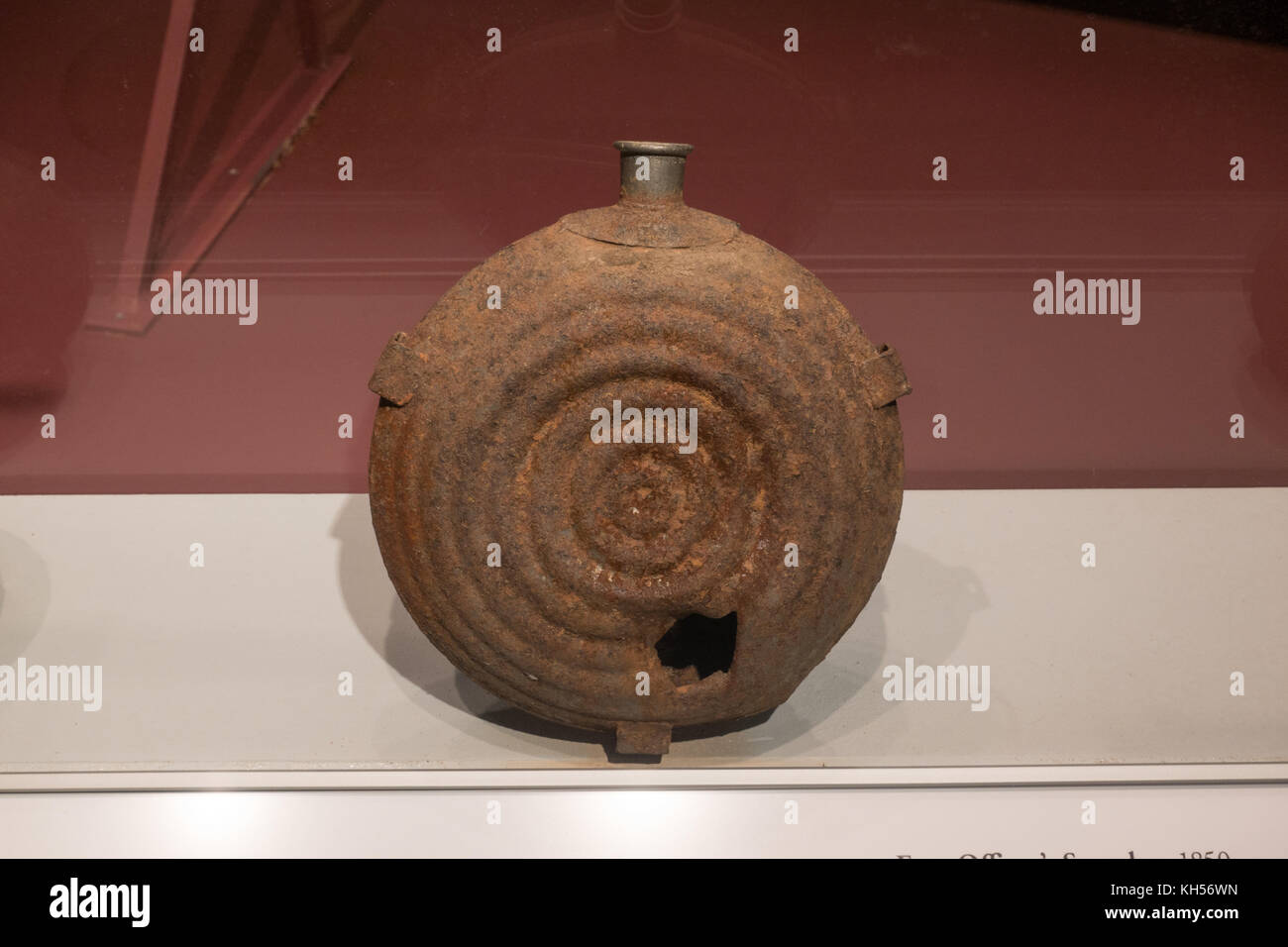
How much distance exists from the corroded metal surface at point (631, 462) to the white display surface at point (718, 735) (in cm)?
26

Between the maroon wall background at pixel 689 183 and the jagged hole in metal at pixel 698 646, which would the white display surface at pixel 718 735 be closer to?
the jagged hole in metal at pixel 698 646

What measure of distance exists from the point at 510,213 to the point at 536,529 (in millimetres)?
1170

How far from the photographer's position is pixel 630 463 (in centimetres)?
246

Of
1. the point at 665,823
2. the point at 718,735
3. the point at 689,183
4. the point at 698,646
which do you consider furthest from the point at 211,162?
the point at 665,823

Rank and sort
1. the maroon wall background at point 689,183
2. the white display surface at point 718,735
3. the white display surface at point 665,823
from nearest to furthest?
1. the white display surface at point 665,823
2. the white display surface at point 718,735
3. the maroon wall background at point 689,183

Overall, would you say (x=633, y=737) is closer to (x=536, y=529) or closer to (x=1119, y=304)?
(x=536, y=529)

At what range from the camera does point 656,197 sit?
104 inches

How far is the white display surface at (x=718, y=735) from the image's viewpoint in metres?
2.66

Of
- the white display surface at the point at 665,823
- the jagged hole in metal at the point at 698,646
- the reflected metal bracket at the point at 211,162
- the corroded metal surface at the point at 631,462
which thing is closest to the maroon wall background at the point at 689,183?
the reflected metal bracket at the point at 211,162

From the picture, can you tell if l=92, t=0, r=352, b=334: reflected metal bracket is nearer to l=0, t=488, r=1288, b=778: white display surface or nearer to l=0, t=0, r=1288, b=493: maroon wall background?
l=0, t=0, r=1288, b=493: maroon wall background

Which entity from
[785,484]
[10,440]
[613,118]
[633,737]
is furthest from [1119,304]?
[10,440]

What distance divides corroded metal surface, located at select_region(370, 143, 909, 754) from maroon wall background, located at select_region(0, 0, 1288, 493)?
0.91 m

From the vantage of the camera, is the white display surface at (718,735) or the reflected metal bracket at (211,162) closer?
the white display surface at (718,735)

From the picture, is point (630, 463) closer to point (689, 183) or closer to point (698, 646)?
point (698, 646)
